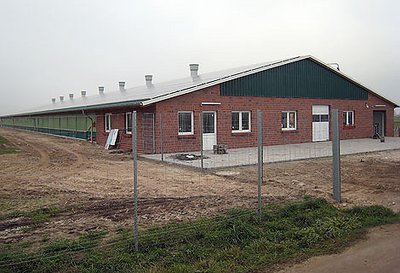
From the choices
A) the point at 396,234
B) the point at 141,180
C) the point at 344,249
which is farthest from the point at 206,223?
the point at 141,180

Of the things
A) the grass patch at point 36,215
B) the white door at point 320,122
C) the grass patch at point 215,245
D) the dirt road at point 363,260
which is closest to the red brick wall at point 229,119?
the white door at point 320,122

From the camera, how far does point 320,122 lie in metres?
27.9

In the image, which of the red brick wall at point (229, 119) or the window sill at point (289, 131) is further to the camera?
the window sill at point (289, 131)

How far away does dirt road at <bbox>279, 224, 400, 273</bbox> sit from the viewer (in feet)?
16.1

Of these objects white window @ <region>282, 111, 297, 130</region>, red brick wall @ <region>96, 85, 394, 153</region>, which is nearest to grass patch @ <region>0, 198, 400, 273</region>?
red brick wall @ <region>96, 85, 394, 153</region>

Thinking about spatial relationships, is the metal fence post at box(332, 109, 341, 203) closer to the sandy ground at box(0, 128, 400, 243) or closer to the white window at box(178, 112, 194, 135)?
the sandy ground at box(0, 128, 400, 243)

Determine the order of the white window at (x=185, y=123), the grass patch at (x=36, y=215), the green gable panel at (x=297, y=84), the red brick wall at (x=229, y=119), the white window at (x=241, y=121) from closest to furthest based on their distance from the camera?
the grass patch at (x=36, y=215)
the red brick wall at (x=229, y=119)
the white window at (x=185, y=123)
the white window at (x=241, y=121)
the green gable panel at (x=297, y=84)

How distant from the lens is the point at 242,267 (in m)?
5.00

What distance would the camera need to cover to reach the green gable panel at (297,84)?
78.3ft

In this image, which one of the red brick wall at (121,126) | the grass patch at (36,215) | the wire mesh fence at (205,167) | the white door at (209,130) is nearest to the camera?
the grass patch at (36,215)

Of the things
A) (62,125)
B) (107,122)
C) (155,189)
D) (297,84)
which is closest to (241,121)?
(297,84)

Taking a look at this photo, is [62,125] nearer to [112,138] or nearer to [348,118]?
[112,138]

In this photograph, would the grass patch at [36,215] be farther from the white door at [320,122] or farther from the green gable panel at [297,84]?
the white door at [320,122]

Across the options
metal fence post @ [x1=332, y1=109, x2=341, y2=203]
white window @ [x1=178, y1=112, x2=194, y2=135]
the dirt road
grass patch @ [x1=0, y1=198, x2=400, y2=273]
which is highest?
white window @ [x1=178, y1=112, x2=194, y2=135]
